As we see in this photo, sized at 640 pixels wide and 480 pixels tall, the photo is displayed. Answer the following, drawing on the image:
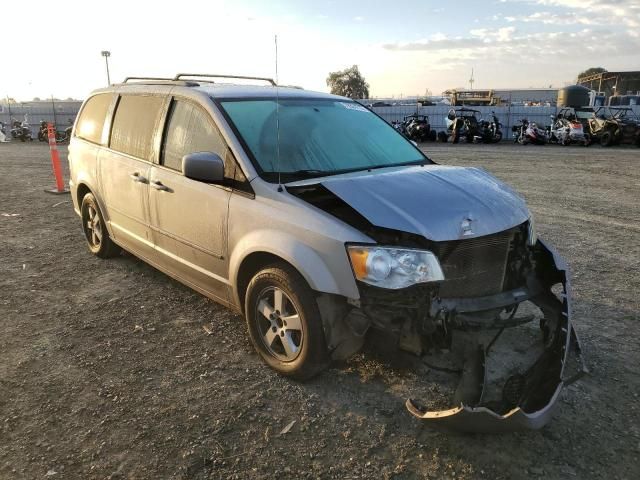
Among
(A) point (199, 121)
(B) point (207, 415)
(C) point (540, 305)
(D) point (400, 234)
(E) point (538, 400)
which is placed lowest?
(B) point (207, 415)

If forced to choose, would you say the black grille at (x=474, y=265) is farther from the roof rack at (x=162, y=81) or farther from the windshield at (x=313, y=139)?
the roof rack at (x=162, y=81)

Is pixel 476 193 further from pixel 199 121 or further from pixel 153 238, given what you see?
pixel 153 238

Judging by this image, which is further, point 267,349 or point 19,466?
point 267,349

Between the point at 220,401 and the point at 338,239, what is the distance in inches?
48.5

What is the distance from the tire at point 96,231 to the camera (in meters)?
5.35

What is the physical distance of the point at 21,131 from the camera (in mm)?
26734

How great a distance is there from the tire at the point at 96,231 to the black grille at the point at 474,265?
12.8 ft

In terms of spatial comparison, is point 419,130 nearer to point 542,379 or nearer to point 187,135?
point 187,135

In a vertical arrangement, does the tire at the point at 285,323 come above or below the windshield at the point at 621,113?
below

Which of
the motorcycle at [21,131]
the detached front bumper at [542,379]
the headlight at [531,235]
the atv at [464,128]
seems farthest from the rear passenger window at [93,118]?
the motorcycle at [21,131]

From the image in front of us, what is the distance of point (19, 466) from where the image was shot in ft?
8.05

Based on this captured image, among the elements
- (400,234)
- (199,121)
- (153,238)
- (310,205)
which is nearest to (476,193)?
(400,234)

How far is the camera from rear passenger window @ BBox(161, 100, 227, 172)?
11.7ft

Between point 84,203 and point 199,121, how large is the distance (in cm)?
260
